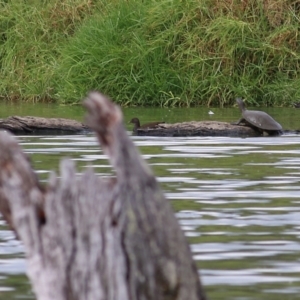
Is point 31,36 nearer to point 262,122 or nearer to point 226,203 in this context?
point 262,122

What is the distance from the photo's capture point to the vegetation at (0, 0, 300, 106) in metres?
21.6

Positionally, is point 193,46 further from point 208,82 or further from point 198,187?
point 198,187

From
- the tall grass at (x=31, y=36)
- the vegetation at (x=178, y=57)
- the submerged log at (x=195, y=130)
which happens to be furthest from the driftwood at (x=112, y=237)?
the tall grass at (x=31, y=36)

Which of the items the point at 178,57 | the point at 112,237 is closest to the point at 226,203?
the point at 112,237

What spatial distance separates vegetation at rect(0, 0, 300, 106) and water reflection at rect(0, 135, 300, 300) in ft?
25.3

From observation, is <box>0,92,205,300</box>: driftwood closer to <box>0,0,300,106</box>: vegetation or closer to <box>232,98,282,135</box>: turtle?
<box>232,98,282,135</box>: turtle

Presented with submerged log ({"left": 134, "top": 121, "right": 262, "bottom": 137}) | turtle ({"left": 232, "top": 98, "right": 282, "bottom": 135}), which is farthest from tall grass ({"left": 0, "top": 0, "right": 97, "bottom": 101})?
submerged log ({"left": 134, "top": 121, "right": 262, "bottom": 137})

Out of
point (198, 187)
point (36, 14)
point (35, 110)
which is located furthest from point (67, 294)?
point (36, 14)

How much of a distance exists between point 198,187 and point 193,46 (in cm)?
1343

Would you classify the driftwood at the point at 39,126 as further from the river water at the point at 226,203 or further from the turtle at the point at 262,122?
the turtle at the point at 262,122

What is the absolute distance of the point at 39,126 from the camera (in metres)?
14.3

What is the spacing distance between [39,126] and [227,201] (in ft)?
20.7

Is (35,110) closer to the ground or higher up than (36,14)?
closer to the ground

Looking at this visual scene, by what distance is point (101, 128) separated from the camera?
4.09 metres
